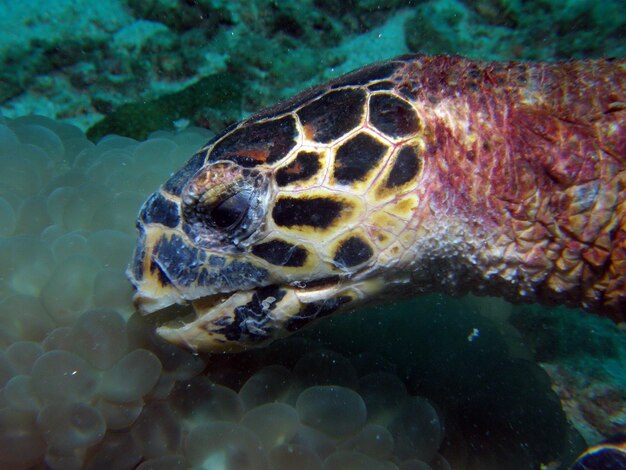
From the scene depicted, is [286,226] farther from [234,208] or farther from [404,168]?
[404,168]

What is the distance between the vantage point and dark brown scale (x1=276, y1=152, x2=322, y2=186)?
1617 mm

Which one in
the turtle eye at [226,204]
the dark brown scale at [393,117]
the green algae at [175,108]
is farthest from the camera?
the green algae at [175,108]

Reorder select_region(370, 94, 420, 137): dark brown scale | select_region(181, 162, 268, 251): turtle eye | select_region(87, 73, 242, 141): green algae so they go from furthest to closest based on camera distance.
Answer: select_region(87, 73, 242, 141): green algae
select_region(370, 94, 420, 137): dark brown scale
select_region(181, 162, 268, 251): turtle eye

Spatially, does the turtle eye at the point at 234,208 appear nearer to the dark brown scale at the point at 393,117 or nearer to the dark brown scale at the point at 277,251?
the dark brown scale at the point at 277,251

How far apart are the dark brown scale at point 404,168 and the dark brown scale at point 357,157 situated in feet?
0.23

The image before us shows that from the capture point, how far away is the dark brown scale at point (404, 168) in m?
1.62

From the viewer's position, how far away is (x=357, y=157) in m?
1.62

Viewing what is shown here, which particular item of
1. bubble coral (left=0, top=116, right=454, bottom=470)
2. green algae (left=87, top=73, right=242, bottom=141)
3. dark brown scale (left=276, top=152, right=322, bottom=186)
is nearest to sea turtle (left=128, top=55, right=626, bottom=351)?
dark brown scale (left=276, top=152, right=322, bottom=186)

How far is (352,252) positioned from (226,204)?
0.51 meters

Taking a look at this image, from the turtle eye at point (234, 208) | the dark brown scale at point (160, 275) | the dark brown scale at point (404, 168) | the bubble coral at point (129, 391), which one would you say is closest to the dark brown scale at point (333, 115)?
the dark brown scale at point (404, 168)

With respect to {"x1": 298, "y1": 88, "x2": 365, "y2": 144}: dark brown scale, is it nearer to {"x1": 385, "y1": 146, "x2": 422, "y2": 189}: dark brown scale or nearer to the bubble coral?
{"x1": 385, "y1": 146, "x2": 422, "y2": 189}: dark brown scale

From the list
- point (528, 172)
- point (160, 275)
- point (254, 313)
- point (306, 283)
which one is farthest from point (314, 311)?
point (528, 172)

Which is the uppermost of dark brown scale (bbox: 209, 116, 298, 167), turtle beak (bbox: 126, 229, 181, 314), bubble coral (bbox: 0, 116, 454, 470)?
dark brown scale (bbox: 209, 116, 298, 167)

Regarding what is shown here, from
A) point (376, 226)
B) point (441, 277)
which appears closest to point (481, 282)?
point (441, 277)
